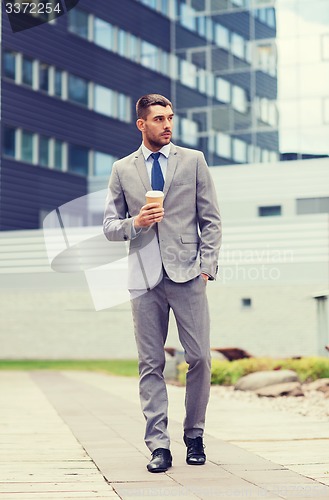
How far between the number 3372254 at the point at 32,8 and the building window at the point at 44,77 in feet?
4.66

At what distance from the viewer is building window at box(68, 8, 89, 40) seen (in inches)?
1107

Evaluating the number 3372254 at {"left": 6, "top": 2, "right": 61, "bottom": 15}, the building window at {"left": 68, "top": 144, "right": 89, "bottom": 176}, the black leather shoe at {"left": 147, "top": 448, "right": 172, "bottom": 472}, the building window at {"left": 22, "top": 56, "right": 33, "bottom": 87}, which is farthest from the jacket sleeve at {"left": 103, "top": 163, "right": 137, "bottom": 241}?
the building window at {"left": 68, "top": 144, "right": 89, "bottom": 176}

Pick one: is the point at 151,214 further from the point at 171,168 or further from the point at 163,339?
the point at 163,339

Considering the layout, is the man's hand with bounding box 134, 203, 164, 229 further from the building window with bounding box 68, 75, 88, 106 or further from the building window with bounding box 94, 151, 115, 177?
the building window with bounding box 94, 151, 115, 177

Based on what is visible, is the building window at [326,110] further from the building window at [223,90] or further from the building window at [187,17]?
the building window at [187,17]

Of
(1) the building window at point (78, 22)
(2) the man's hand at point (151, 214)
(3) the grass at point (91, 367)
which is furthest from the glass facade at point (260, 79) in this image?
(2) the man's hand at point (151, 214)

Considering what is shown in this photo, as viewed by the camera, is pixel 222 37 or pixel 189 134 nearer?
pixel 189 134

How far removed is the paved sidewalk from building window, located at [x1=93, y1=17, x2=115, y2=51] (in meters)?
20.4

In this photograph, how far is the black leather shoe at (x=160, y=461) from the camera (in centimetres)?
493

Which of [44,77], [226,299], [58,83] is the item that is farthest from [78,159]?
[226,299]

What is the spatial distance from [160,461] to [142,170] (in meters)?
1.44

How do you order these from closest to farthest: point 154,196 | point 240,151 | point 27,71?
1. point 154,196
2. point 240,151
3. point 27,71

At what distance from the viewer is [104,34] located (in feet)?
96.3

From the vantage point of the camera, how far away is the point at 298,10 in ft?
76.5
